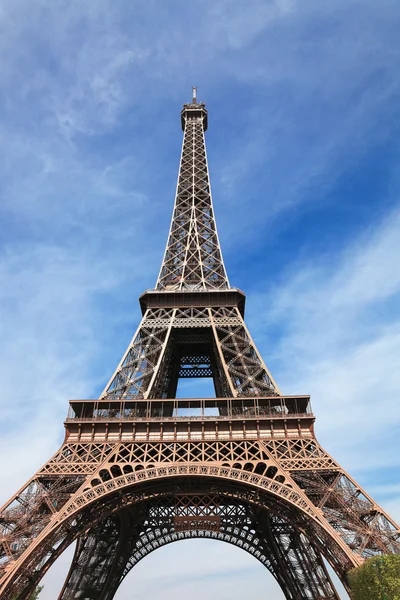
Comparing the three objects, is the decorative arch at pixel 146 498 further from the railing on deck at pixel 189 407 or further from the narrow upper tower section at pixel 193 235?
the narrow upper tower section at pixel 193 235

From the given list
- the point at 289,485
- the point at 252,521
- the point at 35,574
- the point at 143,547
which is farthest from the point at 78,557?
the point at 289,485

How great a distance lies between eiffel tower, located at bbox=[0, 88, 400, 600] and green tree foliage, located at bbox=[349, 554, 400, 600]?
1171 mm

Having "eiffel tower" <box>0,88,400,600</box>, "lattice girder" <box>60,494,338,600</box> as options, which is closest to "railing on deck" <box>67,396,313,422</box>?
"eiffel tower" <box>0,88,400,600</box>

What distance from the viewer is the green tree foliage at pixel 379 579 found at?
1501 cm

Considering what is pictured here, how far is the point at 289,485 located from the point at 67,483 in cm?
1006

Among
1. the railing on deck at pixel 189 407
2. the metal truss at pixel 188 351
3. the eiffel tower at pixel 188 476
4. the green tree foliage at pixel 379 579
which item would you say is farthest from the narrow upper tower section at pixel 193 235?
the green tree foliage at pixel 379 579

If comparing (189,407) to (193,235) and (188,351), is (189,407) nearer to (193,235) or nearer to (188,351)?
(188,351)

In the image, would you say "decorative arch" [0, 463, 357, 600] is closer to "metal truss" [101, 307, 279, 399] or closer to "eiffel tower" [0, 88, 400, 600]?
"eiffel tower" [0, 88, 400, 600]

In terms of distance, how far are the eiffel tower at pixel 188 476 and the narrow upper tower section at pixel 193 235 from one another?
0.20 m

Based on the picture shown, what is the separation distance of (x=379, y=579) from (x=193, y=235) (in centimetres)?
2723

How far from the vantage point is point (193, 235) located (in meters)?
37.1

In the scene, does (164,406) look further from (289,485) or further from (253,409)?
(289,485)

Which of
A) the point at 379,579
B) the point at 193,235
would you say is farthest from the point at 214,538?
the point at 193,235

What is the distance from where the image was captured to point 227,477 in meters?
20.3
